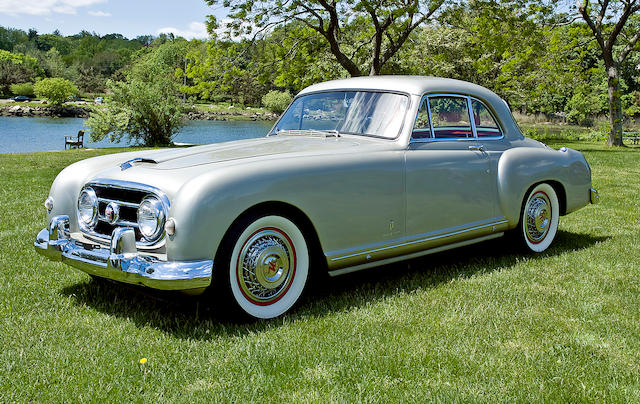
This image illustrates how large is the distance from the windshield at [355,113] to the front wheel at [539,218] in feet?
5.82

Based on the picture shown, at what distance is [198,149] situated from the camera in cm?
449

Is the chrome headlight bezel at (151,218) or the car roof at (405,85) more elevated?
the car roof at (405,85)

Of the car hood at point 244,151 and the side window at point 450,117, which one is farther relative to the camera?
the side window at point 450,117

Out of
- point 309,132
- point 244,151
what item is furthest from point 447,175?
point 244,151

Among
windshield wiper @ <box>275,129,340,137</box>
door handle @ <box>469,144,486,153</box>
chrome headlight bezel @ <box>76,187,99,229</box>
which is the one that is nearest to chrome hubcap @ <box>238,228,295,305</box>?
chrome headlight bezel @ <box>76,187,99,229</box>

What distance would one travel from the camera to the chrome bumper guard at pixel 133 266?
3.39m

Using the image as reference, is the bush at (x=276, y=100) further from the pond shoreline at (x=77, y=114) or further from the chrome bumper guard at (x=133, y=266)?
the chrome bumper guard at (x=133, y=266)

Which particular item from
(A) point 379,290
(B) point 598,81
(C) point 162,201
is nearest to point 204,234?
(C) point 162,201

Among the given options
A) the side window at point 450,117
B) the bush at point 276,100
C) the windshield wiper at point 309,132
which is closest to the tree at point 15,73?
the bush at point 276,100

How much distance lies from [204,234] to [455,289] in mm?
2085

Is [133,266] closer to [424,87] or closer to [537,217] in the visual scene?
[424,87]

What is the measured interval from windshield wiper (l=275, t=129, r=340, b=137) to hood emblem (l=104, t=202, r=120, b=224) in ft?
6.00

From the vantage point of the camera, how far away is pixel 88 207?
4.02 meters

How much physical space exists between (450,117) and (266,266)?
2324 millimetres
